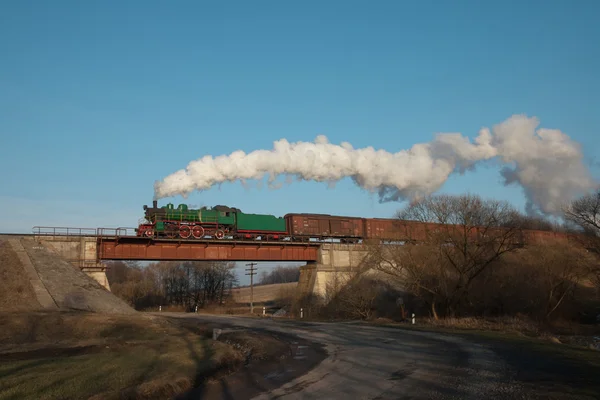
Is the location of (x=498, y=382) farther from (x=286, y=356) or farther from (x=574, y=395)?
(x=286, y=356)

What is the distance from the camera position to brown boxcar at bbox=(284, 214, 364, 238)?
51094 mm

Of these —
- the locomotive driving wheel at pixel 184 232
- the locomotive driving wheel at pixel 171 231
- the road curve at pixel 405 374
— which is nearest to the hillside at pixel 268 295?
the locomotive driving wheel at pixel 184 232

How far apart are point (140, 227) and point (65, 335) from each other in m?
22.1

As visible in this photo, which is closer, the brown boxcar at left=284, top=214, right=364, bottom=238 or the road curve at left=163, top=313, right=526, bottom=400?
the road curve at left=163, top=313, right=526, bottom=400

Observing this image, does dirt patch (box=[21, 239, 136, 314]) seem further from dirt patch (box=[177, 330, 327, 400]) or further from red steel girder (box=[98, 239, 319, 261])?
dirt patch (box=[177, 330, 327, 400])

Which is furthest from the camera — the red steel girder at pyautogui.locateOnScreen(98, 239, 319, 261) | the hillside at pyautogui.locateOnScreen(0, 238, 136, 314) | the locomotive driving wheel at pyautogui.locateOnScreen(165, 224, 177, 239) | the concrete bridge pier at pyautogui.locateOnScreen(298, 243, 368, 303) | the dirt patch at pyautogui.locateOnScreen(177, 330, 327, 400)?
the concrete bridge pier at pyautogui.locateOnScreen(298, 243, 368, 303)

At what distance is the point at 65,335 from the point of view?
2231cm

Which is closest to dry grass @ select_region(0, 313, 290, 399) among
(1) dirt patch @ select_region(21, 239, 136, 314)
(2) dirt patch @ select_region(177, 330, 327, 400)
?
(2) dirt patch @ select_region(177, 330, 327, 400)

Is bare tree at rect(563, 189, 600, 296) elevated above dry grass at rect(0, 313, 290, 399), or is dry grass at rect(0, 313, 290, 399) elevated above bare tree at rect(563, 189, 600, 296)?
bare tree at rect(563, 189, 600, 296)

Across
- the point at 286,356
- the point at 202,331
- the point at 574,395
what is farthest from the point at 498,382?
the point at 202,331

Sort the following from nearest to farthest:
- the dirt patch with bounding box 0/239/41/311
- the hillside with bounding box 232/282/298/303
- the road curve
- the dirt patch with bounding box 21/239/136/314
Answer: the road curve → the dirt patch with bounding box 0/239/41/311 → the dirt patch with bounding box 21/239/136/314 → the hillside with bounding box 232/282/298/303

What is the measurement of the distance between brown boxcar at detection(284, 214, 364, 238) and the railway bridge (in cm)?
123

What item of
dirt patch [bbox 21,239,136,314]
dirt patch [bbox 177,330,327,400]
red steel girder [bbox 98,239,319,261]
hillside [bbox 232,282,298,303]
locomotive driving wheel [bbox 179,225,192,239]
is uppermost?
locomotive driving wheel [bbox 179,225,192,239]

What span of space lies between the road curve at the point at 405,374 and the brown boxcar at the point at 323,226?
108ft
